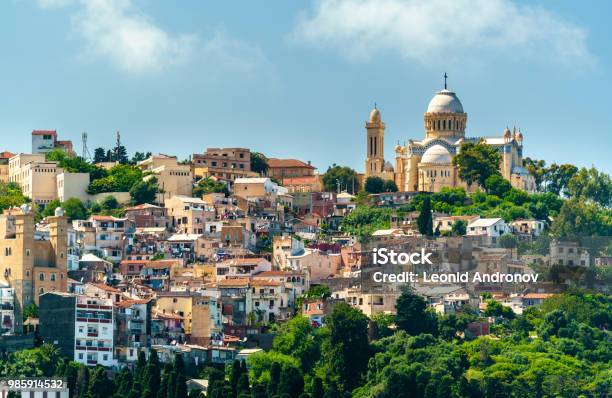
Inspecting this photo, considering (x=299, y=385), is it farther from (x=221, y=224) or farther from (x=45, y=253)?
(x=221, y=224)

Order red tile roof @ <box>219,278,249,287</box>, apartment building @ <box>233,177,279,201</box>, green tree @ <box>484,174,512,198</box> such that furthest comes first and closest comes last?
1. green tree @ <box>484,174,512,198</box>
2. apartment building @ <box>233,177,279,201</box>
3. red tile roof @ <box>219,278,249,287</box>

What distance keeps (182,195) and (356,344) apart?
996 inches

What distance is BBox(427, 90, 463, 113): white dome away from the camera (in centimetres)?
11388

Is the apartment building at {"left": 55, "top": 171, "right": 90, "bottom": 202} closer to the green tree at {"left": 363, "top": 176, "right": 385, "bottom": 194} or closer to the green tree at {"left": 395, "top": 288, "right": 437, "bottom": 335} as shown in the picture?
the green tree at {"left": 363, "top": 176, "right": 385, "bottom": 194}

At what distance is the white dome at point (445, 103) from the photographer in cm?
11388

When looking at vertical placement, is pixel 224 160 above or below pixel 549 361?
above

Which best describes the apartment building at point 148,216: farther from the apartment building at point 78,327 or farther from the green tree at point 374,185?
the apartment building at point 78,327

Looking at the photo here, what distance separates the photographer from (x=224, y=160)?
10844 cm

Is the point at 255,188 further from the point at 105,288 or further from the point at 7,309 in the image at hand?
the point at 7,309

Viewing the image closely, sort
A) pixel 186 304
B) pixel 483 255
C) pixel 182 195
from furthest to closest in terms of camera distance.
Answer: pixel 182 195 < pixel 483 255 < pixel 186 304

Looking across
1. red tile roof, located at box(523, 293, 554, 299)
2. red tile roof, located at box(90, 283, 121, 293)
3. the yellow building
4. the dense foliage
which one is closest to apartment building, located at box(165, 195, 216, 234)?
the dense foliage

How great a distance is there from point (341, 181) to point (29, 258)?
93.2ft

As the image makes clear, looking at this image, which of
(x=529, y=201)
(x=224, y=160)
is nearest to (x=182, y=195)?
(x=224, y=160)

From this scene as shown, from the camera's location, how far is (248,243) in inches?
3809
